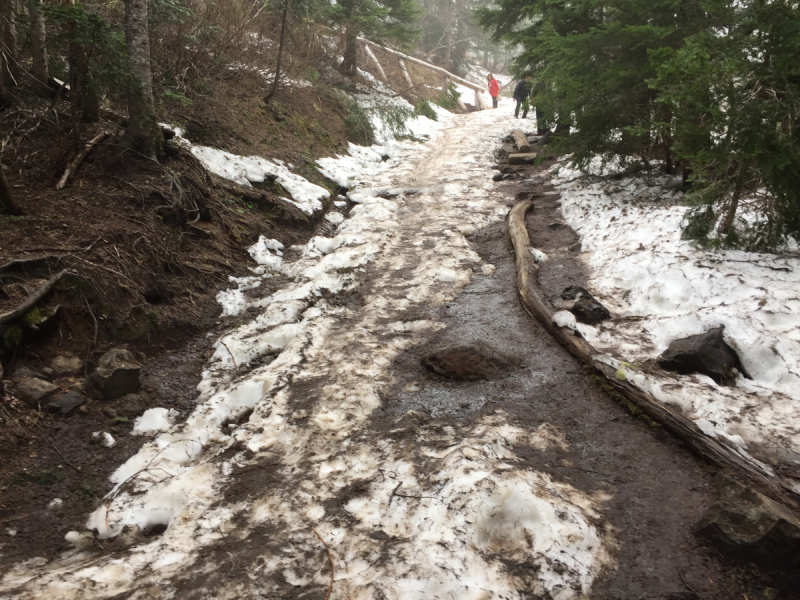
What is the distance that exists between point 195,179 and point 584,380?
5.89 metres

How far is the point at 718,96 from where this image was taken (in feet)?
15.9

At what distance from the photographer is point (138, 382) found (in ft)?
13.4

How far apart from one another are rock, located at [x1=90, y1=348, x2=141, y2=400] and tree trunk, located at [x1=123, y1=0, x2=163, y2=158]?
3289mm

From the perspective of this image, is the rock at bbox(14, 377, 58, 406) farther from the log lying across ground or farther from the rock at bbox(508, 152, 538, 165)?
the rock at bbox(508, 152, 538, 165)

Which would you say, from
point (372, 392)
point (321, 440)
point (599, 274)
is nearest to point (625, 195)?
point (599, 274)

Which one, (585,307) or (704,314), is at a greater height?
(704,314)

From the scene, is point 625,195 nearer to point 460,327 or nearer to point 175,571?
point 460,327

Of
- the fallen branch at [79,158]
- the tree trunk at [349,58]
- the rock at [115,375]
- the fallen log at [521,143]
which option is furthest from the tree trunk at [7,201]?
the tree trunk at [349,58]

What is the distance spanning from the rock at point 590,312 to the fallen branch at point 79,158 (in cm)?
619

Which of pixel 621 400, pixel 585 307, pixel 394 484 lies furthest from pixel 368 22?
pixel 394 484

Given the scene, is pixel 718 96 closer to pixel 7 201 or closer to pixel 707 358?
pixel 707 358

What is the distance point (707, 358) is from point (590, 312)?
1.34 metres

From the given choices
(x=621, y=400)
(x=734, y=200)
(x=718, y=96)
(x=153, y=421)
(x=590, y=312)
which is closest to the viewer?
(x=621, y=400)

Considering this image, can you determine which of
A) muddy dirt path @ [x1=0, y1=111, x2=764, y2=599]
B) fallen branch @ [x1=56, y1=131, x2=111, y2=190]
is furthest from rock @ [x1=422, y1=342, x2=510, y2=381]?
fallen branch @ [x1=56, y1=131, x2=111, y2=190]
